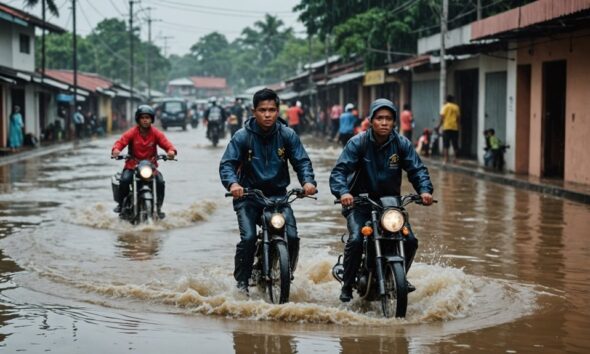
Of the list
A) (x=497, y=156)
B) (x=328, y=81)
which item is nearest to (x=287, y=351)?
(x=497, y=156)

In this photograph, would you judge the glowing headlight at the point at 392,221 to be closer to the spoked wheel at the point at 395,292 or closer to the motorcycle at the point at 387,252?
the motorcycle at the point at 387,252

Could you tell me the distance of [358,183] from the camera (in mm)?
7879

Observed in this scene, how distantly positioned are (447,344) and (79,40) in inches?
3578

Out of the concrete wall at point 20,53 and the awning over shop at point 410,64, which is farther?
the concrete wall at point 20,53

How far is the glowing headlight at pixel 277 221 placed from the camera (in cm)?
784

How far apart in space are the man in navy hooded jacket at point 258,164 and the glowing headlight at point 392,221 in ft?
3.02

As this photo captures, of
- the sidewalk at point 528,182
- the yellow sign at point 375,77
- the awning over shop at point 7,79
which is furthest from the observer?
the yellow sign at point 375,77

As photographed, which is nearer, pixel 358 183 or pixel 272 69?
pixel 358 183

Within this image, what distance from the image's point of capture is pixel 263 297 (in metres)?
8.19

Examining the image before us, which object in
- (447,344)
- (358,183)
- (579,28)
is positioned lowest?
(447,344)

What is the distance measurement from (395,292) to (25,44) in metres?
36.9

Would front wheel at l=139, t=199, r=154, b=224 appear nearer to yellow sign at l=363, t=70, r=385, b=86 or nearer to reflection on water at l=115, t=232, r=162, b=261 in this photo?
reflection on water at l=115, t=232, r=162, b=261

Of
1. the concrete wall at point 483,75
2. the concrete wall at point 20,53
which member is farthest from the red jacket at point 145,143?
the concrete wall at point 20,53

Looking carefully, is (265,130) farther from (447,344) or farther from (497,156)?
(497,156)
